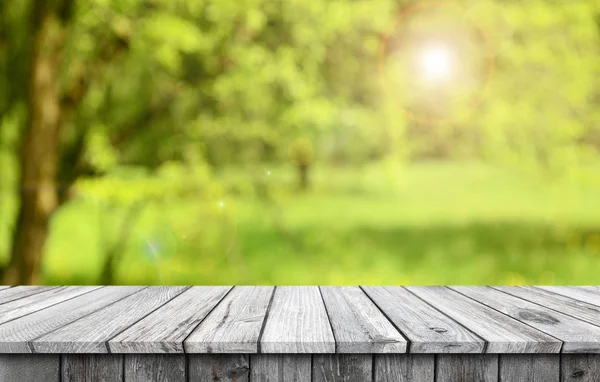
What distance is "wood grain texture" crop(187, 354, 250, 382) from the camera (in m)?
1.44

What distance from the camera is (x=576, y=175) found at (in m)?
3.96

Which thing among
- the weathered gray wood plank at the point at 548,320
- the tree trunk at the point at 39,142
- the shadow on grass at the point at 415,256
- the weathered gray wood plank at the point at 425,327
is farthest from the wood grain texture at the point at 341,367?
the tree trunk at the point at 39,142

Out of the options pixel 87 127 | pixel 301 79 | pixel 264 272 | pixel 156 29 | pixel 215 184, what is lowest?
pixel 264 272

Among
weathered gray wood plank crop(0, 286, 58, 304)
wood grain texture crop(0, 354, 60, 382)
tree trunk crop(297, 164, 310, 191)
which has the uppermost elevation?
Answer: tree trunk crop(297, 164, 310, 191)

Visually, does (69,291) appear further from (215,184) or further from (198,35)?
(198,35)

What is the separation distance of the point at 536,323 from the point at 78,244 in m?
3.39

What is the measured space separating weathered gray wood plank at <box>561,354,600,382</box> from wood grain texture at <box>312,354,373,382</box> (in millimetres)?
493

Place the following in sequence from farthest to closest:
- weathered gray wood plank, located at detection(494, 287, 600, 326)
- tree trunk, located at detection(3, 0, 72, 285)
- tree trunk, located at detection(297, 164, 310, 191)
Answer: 1. tree trunk, located at detection(297, 164, 310, 191)
2. tree trunk, located at detection(3, 0, 72, 285)
3. weathered gray wood plank, located at detection(494, 287, 600, 326)

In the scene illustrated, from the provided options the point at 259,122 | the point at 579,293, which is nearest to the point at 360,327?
the point at 579,293

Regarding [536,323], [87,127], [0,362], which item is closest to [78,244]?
[87,127]

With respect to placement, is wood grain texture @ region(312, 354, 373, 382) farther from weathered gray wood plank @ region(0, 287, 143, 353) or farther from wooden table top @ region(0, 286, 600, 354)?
weathered gray wood plank @ region(0, 287, 143, 353)

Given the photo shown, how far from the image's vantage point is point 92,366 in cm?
144

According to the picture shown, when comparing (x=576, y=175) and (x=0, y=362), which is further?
(x=576, y=175)

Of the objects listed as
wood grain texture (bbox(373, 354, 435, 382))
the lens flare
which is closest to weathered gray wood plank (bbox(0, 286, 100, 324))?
wood grain texture (bbox(373, 354, 435, 382))
